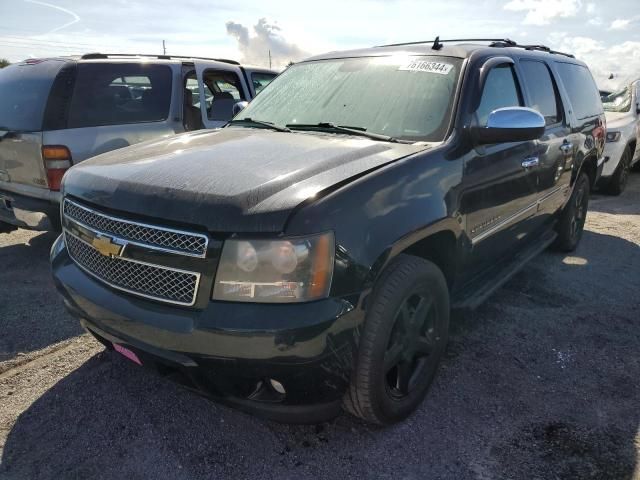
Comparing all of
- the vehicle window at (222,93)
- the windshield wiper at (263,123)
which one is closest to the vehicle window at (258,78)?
the vehicle window at (222,93)

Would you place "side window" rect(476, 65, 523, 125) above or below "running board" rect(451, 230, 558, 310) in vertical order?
above

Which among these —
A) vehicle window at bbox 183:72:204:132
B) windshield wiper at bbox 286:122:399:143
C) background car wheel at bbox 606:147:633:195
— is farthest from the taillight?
background car wheel at bbox 606:147:633:195

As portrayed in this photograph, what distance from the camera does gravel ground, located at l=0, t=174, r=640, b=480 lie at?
2.27m

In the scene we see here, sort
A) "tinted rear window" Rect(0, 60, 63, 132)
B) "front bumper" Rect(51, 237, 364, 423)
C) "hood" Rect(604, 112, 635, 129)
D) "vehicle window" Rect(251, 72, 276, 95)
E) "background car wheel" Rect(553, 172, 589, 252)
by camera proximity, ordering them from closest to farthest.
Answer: "front bumper" Rect(51, 237, 364, 423)
"tinted rear window" Rect(0, 60, 63, 132)
"background car wheel" Rect(553, 172, 589, 252)
"vehicle window" Rect(251, 72, 276, 95)
"hood" Rect(604, 112, 635, 129)

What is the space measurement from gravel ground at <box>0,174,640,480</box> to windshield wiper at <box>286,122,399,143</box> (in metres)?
1.42

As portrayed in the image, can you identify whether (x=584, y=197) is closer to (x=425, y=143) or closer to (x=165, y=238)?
(x=425, y=143)

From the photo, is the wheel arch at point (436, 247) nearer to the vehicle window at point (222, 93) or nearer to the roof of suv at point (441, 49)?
the roof of suv at point (441, 49)

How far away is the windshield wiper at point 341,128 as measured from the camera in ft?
9.05

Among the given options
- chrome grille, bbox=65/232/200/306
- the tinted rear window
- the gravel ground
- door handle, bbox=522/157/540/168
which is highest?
the tinted rear window

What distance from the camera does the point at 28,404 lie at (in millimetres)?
2686

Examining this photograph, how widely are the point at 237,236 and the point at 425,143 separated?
1.25 metres

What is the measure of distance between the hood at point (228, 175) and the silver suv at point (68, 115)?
6.05ft

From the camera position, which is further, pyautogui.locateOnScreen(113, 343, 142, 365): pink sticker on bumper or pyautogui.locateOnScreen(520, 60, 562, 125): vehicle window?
pyautogui.locateOnScreen(520, 60, 562, 125): vehicle window

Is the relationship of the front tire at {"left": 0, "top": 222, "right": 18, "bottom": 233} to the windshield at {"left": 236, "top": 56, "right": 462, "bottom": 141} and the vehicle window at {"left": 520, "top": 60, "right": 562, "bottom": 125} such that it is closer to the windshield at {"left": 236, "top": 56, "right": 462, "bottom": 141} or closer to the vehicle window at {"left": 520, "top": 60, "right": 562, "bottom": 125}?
the windshield at {"left": 236, "top": 56, "right": 462, "bottom": 141}
